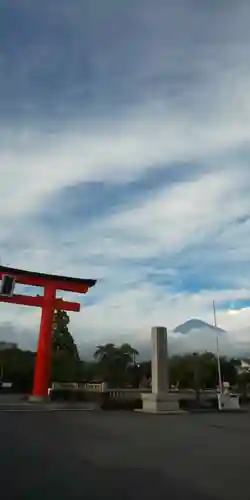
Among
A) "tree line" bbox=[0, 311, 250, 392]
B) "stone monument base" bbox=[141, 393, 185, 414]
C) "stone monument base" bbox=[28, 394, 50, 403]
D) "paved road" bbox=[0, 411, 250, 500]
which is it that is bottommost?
"paved road" bbox=[0, 411, 250, 500]

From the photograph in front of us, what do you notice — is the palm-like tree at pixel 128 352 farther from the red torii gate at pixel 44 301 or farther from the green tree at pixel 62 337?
the red torii gate at pixel 44 301

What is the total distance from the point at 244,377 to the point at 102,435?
45.8m

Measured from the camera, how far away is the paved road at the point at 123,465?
6.09 meters

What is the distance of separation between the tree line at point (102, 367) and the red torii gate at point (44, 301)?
17438mm

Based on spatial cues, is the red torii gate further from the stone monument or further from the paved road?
the paved road

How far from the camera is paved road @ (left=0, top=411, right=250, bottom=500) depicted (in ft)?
20.0

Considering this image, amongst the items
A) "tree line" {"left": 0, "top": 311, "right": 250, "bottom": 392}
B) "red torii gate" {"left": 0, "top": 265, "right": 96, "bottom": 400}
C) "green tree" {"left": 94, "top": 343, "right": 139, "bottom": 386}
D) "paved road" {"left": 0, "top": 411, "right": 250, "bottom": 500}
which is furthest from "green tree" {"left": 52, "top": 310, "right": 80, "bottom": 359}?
"paved road" {"left": 0, "top": 411, "right": 250, "bottom": 500}

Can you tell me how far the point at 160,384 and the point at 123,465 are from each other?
17482mm

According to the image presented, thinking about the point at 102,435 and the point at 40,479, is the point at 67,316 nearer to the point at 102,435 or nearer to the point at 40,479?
the point at 102,435

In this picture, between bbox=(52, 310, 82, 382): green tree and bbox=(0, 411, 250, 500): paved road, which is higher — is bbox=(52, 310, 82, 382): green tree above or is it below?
above

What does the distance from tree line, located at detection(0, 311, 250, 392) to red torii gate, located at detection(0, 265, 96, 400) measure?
17.4 metres

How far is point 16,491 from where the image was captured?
6.04 metres

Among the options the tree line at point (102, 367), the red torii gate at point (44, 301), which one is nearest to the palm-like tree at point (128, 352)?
the tree line at point (102, 367)

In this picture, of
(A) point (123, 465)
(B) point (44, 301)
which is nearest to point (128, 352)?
(B) point (44, 301)
